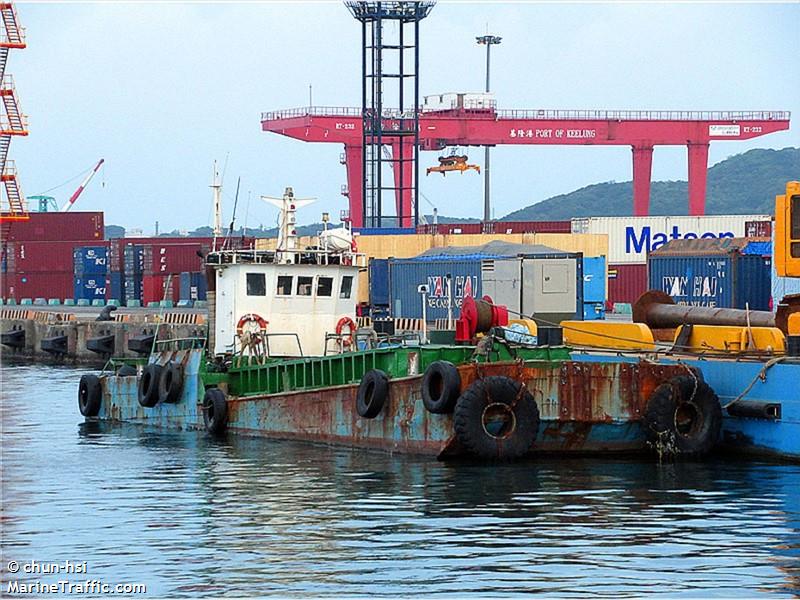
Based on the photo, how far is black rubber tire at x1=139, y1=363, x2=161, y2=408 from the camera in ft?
98.7

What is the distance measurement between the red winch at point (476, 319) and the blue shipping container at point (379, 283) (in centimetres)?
2756

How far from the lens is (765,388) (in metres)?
23.3

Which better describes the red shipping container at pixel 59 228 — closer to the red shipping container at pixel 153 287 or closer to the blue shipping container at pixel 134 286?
the blue shipping container at pixel 134 286

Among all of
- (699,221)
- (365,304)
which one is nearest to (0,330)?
(365,304)

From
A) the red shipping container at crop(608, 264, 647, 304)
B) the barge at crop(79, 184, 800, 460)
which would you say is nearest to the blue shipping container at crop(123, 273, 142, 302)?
the red shipping container at crop(608, 264, 647, 304)

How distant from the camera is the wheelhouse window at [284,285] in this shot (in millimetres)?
27953

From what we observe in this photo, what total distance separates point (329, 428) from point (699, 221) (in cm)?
4209

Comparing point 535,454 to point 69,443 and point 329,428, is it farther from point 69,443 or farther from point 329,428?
point 69,443

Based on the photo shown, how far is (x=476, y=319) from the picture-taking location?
25172mm

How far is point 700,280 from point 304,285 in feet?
49.9

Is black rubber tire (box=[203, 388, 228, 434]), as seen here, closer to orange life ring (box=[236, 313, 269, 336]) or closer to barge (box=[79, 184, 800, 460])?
barge (box=[79, 184, 800, 460])

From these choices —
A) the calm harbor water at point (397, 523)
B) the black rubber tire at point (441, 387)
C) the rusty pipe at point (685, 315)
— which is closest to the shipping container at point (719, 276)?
the rusty pipe at point (685, 315)

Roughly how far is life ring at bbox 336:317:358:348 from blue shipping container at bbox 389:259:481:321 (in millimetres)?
16924

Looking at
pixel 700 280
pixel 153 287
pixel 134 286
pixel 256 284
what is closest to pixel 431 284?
pixel 700 280
